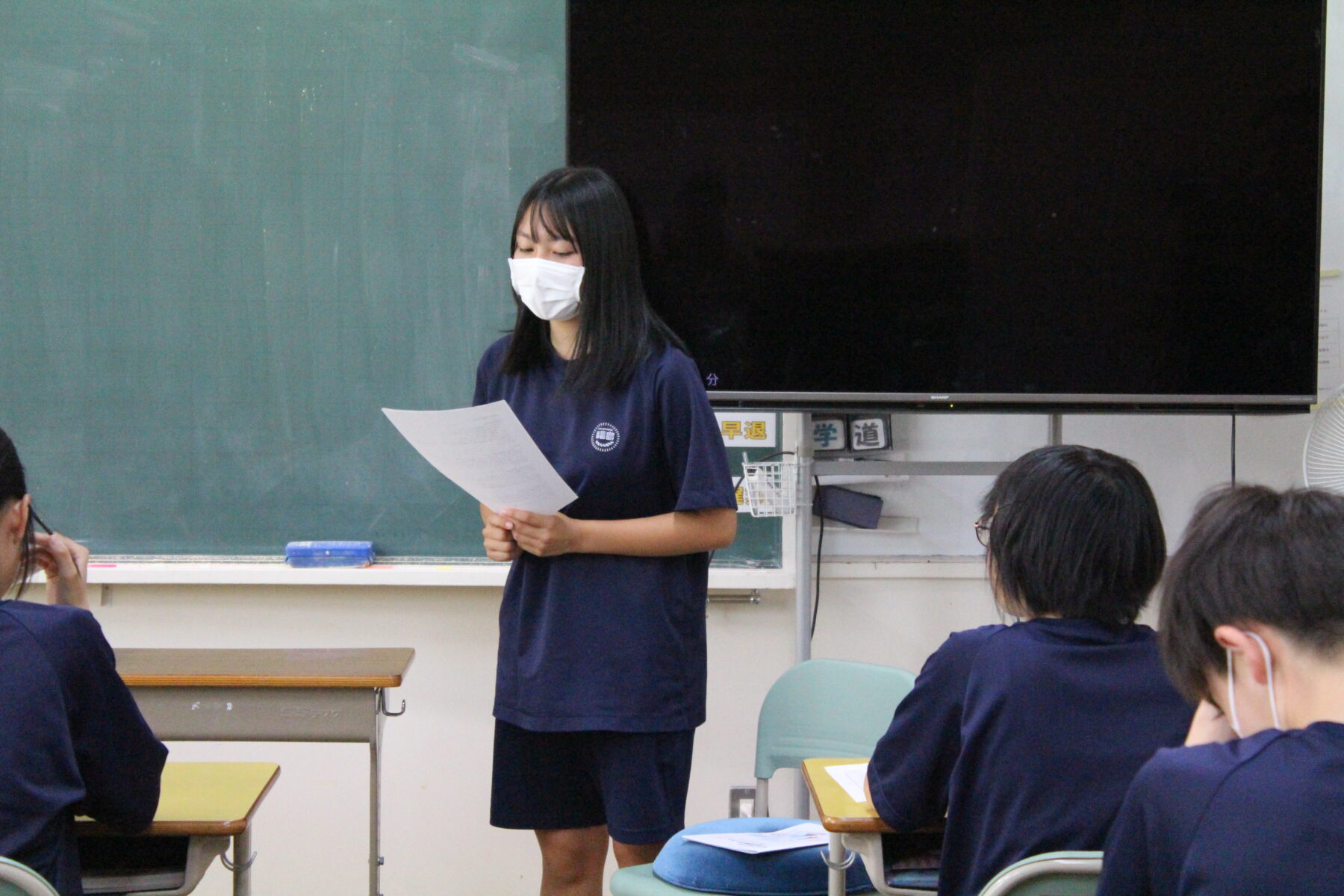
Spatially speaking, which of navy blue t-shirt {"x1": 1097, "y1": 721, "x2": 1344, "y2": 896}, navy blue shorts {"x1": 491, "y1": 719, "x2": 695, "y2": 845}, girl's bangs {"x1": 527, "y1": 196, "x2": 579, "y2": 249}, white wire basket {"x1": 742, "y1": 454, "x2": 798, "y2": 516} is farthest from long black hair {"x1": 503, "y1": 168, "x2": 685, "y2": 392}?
navy blue t-shirt {"x1": 1097, "y1": 721, "x2": 1344, "y2": 896}

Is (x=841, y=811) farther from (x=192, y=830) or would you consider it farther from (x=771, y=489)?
(x=771, y=489)

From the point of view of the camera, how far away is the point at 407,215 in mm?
2748

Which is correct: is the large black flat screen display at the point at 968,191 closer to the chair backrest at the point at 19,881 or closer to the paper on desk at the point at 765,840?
the paper on desk at the point at 765,840

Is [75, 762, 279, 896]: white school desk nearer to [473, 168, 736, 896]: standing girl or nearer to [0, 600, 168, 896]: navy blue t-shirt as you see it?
[0, 600, 168, 896]: navy blue t-shirt

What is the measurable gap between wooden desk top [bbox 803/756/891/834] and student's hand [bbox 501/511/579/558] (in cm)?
49

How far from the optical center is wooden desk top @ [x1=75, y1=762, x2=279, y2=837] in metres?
1.55

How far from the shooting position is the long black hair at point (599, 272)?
1.81 meters

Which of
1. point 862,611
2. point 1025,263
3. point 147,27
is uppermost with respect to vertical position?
point 147,27

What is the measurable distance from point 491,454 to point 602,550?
0.79 ft

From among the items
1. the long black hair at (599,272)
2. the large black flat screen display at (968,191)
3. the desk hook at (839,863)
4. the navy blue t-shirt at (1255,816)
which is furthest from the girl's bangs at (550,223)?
the navy blue t-shirt at (1255,816)

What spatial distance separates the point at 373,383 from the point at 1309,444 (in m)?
2.02

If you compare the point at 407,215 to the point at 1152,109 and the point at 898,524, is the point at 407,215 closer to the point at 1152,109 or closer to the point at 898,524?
the point at 898,524

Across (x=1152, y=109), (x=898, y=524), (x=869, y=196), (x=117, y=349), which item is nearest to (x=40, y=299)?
(x=117, y=349)

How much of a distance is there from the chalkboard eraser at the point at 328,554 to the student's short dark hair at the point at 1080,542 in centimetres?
171
